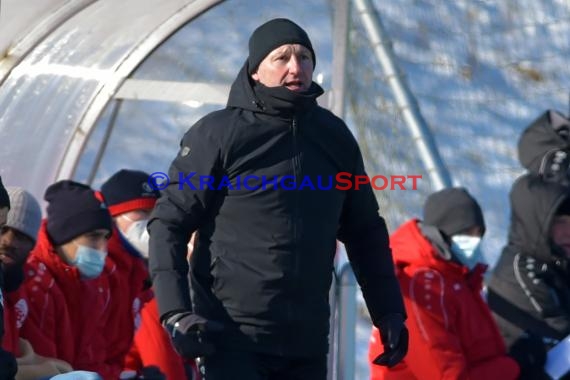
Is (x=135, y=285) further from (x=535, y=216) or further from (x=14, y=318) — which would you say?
(x=535, y=216)

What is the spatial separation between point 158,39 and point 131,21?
17cm

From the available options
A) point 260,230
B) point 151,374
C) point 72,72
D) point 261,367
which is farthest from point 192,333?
point 72,72

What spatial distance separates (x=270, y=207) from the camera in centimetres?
523

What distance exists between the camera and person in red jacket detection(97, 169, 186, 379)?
707 centimetres

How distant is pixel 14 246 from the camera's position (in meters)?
6.23

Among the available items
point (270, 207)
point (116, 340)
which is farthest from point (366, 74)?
point (270, 207)

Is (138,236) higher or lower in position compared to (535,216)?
higher

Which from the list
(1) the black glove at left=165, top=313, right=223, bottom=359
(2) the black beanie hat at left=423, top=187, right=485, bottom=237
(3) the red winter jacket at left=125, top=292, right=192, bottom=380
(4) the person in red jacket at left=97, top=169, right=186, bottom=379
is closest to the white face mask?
(4) the person in red jacket at left=97, top=169, right=186, bottom=379

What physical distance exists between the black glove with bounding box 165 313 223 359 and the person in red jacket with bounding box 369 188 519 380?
1939 millimetres

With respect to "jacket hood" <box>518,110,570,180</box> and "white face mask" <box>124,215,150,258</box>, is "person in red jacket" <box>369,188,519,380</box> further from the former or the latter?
"jacket hood" <box>518,110,570,180</box>

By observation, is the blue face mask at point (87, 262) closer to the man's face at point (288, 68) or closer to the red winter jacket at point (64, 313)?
the red winter jacket at point (64, 313)

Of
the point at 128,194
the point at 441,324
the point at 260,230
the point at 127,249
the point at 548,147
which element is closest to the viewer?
the point at 260,230

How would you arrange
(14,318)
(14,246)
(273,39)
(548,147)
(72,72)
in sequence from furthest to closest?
(548,147) < (72,72) < (14,246) < (14,318) < (273,39)

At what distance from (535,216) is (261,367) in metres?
2.75
